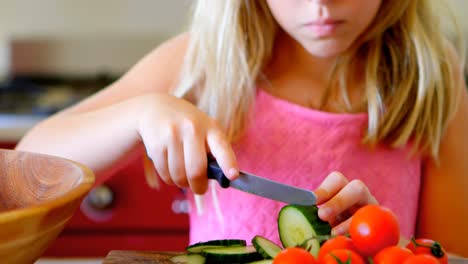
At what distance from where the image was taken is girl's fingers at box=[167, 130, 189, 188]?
75 centimetres

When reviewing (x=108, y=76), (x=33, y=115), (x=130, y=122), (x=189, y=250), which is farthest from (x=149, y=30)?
(x=189, y=250)

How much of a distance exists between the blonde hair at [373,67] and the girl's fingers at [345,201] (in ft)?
1.05

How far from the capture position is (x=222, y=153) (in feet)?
2.31

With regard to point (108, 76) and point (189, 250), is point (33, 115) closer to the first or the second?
point (108, 76)

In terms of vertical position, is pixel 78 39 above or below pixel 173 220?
above

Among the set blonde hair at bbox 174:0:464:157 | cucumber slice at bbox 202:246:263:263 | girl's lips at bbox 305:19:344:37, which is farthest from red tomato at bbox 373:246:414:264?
blonde hair at bbox 174:0:464:157

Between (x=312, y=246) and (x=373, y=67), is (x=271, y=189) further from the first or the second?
(x=373, y=67)

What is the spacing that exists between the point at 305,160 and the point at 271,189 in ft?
1.22

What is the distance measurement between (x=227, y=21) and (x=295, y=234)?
468 millimetres

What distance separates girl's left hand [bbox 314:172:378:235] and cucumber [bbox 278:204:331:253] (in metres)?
0.01

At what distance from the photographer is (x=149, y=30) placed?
2.12 meters

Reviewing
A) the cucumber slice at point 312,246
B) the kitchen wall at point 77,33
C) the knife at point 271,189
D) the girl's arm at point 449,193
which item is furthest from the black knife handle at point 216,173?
the kitchen wall at point 77,33

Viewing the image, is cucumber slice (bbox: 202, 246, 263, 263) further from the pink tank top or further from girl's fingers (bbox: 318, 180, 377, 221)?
the pink tank top

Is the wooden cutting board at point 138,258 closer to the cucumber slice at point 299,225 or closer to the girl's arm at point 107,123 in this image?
the cucumber slice at point 299,225
